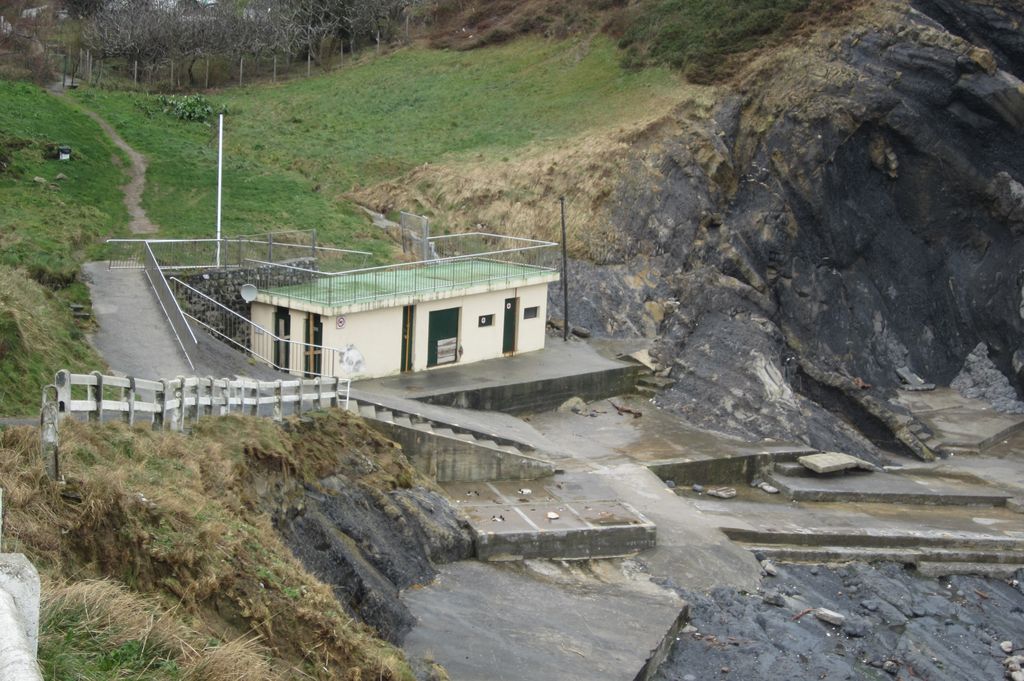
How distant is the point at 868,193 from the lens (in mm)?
41062

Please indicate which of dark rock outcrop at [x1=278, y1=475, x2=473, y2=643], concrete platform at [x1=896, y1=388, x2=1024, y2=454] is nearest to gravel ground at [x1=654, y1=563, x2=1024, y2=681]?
dark rock outcrop at [x1=278, y1=475, x2=473, y2=643]

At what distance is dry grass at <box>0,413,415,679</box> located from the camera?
805 cm

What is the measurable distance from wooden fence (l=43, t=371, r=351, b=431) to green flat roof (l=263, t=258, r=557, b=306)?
7.06 metres

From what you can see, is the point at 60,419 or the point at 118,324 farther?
the point at 118,324

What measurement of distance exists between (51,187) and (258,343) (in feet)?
30.6

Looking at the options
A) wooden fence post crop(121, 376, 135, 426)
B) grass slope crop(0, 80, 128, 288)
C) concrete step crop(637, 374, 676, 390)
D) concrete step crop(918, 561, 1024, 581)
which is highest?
grass slope crop(0, 80, 128, 288)

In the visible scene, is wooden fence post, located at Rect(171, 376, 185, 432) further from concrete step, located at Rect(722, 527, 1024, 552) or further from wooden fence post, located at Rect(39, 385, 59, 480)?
concrete step, located at Rect(722, 527, 1024, 552)

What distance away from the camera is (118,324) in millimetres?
21281

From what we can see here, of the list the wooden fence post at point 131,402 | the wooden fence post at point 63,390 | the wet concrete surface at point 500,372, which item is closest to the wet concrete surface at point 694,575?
the wet concrete surface at point 500,372

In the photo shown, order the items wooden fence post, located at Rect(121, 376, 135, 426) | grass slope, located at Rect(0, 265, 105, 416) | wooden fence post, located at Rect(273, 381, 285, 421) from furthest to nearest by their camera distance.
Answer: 1. wooden fence post, located at Rect(273, 381, 285, 421)
2. grass slope, located at Rect(0, 265, 105, 416)
3. wooden fence post, located at Rect(121, 376, 135, 426)

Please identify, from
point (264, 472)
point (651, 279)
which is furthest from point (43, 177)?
point (264, 472)

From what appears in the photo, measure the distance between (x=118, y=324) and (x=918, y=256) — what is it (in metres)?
30.0

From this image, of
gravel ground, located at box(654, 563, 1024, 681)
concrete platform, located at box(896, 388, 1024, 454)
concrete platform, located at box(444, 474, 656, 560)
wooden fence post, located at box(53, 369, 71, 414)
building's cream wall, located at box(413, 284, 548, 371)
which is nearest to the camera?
wooden fence post, located at box(53, 369, 71, 414)

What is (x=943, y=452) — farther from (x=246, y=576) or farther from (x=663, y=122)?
(x=246, y=576)
